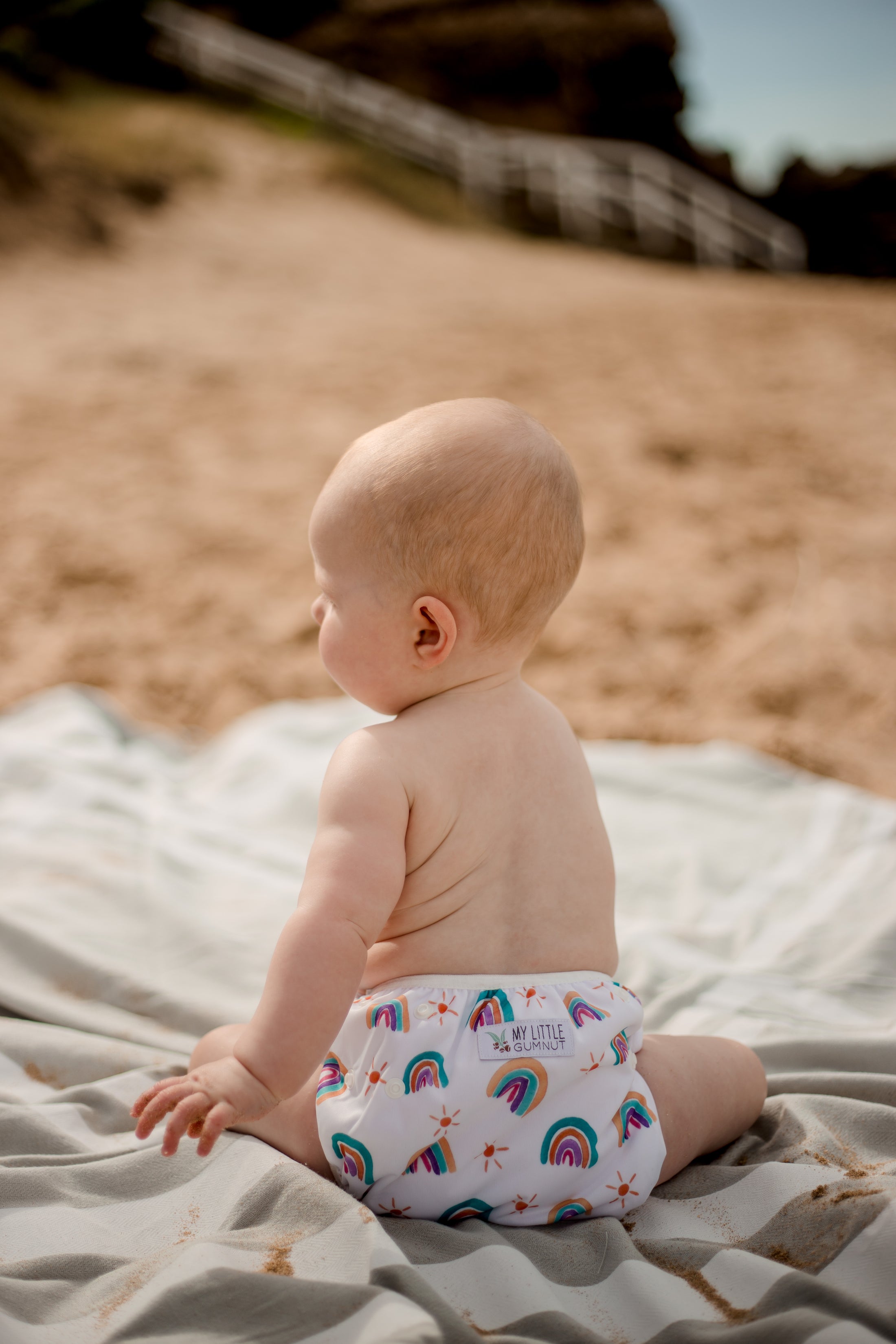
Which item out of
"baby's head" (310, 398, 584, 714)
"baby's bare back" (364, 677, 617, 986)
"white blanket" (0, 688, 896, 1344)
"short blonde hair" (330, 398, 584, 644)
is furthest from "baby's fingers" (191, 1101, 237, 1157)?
"short blonde hair" (330, 398, 584, 644)

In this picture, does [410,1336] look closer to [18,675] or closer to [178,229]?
[18,675]

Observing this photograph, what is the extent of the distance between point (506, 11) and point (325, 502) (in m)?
17.7

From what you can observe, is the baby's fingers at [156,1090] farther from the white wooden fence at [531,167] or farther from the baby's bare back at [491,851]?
the white wooden fence at [531,167]

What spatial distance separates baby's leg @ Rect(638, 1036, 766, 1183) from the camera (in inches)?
50.1

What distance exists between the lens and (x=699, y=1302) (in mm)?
1057

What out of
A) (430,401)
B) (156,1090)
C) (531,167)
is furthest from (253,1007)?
(531,167)

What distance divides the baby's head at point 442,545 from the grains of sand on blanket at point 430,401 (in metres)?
1.72

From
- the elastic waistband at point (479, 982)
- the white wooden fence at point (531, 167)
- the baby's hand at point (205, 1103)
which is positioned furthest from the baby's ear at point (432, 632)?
the white wooden fence at point (531, 167)

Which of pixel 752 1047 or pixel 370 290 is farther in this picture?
pixel 370 290

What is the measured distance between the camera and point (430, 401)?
16.7 ft

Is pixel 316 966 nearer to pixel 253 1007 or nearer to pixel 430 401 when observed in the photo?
pixel 253 1007

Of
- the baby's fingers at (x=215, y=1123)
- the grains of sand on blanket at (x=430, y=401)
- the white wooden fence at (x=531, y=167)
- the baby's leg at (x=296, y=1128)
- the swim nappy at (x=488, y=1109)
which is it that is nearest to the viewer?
the baby's fingers at (x=215, y=1123)

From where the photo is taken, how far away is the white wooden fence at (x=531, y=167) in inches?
479

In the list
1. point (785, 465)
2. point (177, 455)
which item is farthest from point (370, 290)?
point (785, 465)
